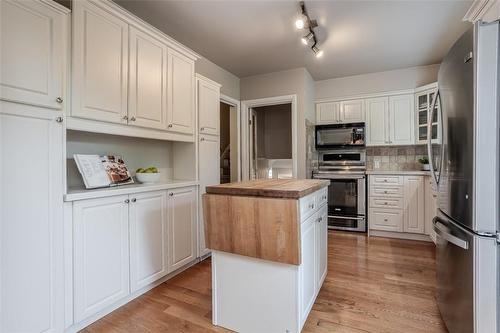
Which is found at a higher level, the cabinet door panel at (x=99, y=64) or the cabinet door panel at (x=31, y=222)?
the cabinet door panel at (x=99, y=64)

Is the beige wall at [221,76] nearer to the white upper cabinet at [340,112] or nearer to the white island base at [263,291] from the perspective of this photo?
the white upper cabinet at [340,112]

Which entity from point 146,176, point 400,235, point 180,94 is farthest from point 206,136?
point 400,235

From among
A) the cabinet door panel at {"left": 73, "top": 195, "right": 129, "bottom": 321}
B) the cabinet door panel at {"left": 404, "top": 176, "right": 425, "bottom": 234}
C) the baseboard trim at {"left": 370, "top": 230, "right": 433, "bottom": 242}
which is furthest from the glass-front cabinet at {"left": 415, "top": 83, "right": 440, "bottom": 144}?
the cabinet door panel at {"left": 73, "top": 195, "right": 129, "bottom": 321}

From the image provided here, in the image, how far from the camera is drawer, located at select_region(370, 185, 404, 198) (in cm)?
366

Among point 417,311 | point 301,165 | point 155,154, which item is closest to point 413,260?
point 417,311

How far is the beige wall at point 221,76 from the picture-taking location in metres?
3.43

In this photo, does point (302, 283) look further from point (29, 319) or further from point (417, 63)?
point (417, 63)

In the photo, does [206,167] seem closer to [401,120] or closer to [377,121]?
[377,121]

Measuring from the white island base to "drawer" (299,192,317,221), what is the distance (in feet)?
0.17

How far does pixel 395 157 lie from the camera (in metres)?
4.23

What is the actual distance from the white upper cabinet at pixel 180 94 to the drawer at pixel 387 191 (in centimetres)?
286

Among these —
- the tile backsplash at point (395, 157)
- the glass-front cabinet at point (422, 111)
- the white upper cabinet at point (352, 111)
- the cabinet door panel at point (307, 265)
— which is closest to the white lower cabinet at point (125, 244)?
the cabinet door panel at point (307, 265)

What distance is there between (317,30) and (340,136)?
197cm

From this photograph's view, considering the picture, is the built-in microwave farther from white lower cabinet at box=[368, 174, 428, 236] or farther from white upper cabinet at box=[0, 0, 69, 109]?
white upper cabinet at box=[0, 0, 69, 109]
